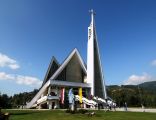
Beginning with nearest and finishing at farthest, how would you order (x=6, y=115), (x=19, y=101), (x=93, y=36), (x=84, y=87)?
(x=6, y=115), (x=84, y=87), (x=93, y=36), (x=19, y=101)

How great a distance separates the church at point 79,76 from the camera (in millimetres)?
46844

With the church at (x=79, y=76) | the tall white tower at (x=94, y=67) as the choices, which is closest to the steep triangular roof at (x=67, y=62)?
the church at (x=79, y=76)

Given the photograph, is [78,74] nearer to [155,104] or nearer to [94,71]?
[94,71]

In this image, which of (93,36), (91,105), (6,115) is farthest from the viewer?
(93,36)

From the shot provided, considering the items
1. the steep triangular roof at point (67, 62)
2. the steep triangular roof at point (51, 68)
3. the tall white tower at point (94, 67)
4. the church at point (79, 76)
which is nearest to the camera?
the church at point (79, 76)

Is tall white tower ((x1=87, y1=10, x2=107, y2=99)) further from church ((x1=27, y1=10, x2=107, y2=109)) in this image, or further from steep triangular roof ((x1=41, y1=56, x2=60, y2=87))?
steep triangular roof ((x1=41, y1=56, x2=60, y2=87))

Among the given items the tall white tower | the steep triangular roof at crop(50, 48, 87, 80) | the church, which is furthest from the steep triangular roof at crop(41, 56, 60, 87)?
the tall white tower

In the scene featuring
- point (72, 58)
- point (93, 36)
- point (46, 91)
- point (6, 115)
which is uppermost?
point (93, 36)

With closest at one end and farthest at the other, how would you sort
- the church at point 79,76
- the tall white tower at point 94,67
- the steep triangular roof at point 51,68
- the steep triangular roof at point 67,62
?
the church at point 79,76 → the steep triangular roof at point 67,62 → the tall white tower at point 94,67 → the steep triangular roof at point 51,68

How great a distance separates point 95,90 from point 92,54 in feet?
27.7

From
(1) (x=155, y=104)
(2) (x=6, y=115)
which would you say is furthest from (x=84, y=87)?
(2) (x=6, y=115)

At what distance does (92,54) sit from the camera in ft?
175

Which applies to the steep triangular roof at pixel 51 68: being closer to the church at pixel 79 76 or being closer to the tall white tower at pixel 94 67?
the church at pixel 79 76

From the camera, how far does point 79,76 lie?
56.2 metres
